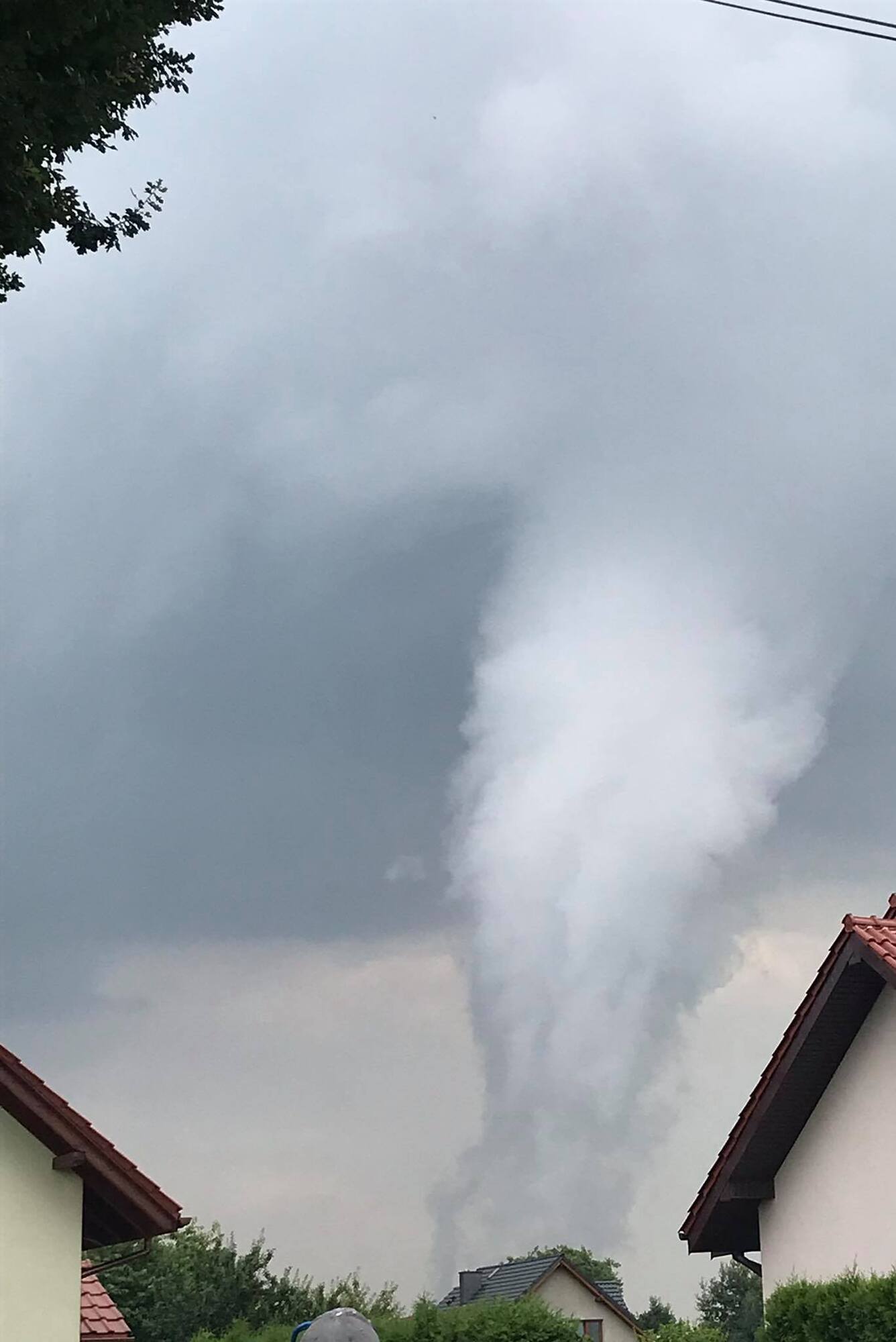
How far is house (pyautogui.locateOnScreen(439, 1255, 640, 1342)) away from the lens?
246 ft

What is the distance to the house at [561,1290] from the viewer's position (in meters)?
75.0

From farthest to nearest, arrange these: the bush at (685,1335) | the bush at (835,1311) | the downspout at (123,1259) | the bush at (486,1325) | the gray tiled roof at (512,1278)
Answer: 1. the gray tiled roof at (512,1278)
2. the bush at (685,1335)
3. the bush at (486,1325)
4. the downspout at (123,1259)
5. the bush at (835,1311)

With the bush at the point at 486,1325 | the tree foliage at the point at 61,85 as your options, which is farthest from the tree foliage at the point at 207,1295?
the tree foliage at the point at 61,85

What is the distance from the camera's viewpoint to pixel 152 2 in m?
10.3

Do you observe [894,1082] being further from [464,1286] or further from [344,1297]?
[464,1286]

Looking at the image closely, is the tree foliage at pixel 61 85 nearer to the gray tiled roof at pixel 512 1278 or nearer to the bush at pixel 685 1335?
the bush at pixel 685 1335

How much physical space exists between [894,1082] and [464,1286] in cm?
6573

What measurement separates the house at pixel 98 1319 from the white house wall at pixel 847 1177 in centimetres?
1038

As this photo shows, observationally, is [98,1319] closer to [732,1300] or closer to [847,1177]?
[847,1177]

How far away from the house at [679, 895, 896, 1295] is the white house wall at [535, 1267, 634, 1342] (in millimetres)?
59747

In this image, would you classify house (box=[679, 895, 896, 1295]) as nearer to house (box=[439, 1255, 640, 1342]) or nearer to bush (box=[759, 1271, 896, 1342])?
bush (box=[759, 1271, 896, 1342])

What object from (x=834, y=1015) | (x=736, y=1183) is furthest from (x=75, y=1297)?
(x=834, y=1015)

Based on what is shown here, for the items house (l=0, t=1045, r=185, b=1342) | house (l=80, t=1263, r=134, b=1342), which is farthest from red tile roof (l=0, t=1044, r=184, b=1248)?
house (l=80, t=1263, r=134, b=1342)

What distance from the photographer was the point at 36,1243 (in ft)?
58.1
